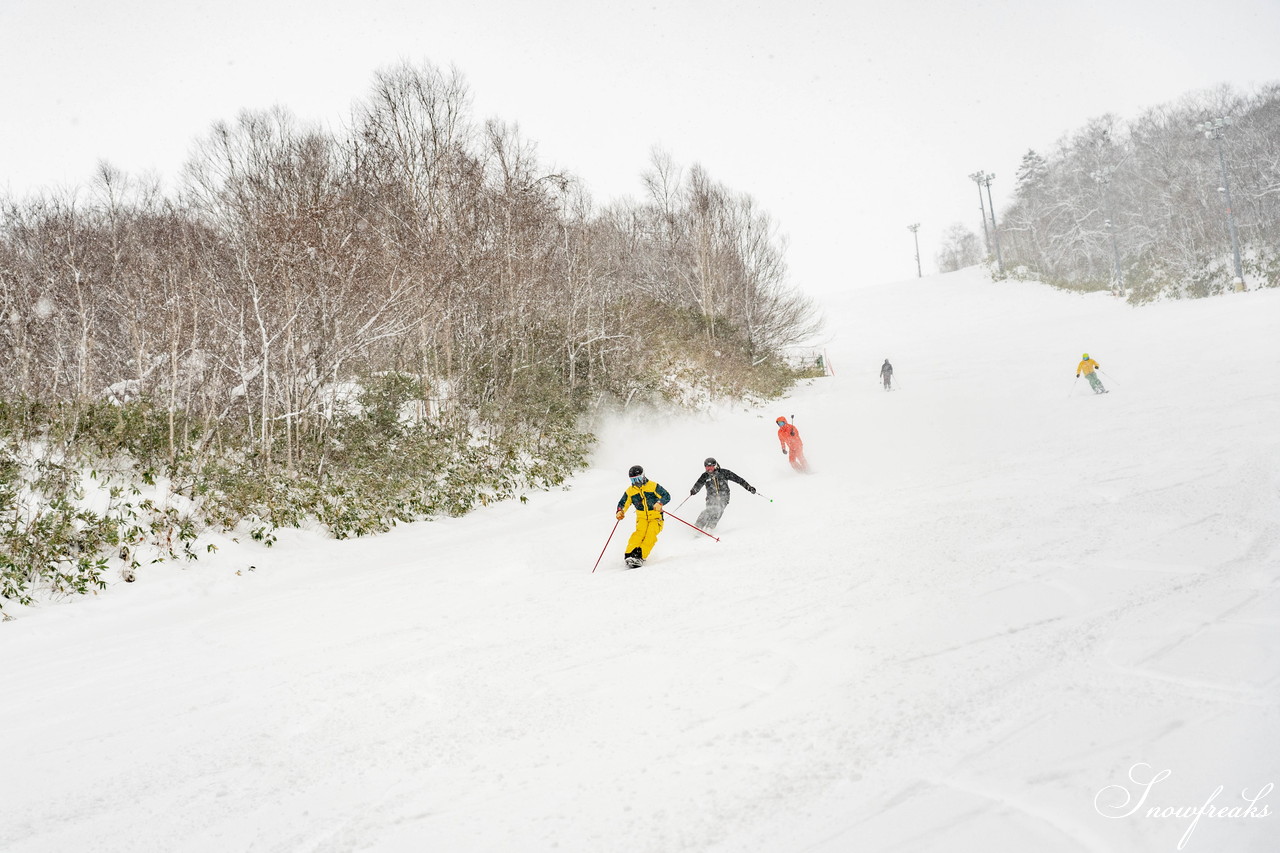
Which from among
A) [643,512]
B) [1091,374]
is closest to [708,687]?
[643,512]

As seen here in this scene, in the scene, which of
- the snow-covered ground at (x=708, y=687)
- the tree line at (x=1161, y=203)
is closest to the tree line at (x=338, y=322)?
the snow-covered ground at (x=708, y=687)

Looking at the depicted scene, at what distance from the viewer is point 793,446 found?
14.0 metres

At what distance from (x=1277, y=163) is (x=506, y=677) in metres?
49.7

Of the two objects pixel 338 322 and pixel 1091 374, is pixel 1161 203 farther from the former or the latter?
pixel 338 322

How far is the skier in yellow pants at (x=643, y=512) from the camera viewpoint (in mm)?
8203

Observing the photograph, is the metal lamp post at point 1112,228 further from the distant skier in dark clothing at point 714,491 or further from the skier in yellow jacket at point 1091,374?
the distant skier in dark clothing at point 714,491

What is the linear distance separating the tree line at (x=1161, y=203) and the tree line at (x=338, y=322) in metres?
32.3

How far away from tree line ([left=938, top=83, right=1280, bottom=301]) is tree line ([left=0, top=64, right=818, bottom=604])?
3235 cm

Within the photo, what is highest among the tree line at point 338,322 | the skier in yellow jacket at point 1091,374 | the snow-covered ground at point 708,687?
the tree line at point 338,322

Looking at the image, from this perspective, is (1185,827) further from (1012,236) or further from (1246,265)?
(1012,236)

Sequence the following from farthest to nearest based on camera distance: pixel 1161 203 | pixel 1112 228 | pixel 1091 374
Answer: pixel 1112 228
pixel 1161 203
pixel 1091 374

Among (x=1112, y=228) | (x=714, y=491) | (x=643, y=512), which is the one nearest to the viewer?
(x=643, y=512)

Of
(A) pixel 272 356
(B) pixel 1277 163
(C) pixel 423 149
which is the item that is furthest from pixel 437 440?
(B) pixel 1277 163

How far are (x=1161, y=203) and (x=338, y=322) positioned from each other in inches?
2067
